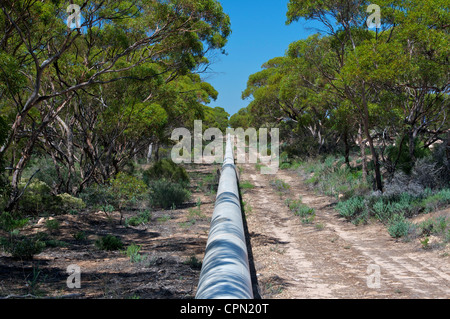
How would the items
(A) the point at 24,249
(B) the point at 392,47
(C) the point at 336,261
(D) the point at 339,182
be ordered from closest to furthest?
(A) the point at 24,249 < (C) the point at 336,261 < (B) the point at 392,47 < (D) the point at 339,182

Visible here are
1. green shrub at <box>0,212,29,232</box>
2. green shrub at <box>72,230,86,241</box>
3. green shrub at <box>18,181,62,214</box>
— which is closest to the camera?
green shrub at <box>0,212,29,232</box>

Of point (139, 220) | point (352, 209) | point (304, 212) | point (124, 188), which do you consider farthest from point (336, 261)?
point (124, 188)

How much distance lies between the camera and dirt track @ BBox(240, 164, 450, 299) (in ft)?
19.6

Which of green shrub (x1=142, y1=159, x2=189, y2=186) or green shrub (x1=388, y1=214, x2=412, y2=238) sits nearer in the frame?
green shrub (x1=388, y1=214, x2=412, y2=238)

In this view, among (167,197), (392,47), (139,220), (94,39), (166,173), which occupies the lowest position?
(139,220)

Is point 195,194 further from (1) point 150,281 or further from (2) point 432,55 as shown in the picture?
(1) point 150,281

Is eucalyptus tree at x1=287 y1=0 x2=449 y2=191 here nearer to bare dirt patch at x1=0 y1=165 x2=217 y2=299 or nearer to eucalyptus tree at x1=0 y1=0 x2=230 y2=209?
eucalyptus tree at x1=0 y1=0 x2=230 y2=209

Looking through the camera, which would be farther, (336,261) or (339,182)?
(339,182)

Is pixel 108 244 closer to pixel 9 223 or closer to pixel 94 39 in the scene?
pixel 9 223

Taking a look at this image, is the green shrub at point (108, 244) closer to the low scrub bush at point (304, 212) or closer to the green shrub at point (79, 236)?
the green shrub at point (79, 236)

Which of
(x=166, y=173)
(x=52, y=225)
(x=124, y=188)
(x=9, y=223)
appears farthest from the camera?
(x=166, y=173)

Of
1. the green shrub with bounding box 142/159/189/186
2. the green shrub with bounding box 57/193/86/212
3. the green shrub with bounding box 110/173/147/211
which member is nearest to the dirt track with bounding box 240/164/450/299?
the green shrub with bounding box 110/173/147/211

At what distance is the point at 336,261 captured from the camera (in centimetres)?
771

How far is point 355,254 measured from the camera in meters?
8.20
